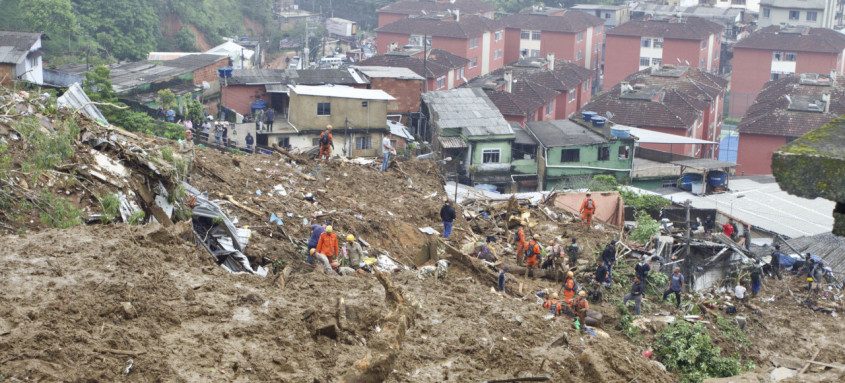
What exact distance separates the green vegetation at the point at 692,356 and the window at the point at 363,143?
20.7 metres

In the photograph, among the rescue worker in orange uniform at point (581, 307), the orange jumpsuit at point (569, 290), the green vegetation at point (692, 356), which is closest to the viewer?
the green vegetation at point (692, 356)

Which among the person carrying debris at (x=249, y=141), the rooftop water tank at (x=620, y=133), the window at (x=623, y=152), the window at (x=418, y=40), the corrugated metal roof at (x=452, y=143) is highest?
the window at (x=418, y=40)

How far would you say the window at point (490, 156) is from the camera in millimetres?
35969

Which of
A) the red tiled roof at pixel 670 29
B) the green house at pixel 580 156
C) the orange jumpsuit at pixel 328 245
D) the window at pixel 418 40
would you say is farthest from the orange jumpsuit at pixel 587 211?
the red tiled roof at pixel 670 29

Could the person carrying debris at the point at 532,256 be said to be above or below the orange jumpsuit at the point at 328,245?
below

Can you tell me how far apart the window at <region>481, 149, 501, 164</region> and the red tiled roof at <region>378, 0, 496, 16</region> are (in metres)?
37.3

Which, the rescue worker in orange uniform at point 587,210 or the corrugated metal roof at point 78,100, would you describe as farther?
the rescue worker in orange uniform at point 587,210

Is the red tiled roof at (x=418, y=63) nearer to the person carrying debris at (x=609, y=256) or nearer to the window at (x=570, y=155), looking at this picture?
the window at (x=570, y=155)

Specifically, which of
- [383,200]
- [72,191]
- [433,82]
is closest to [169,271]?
[72,191]

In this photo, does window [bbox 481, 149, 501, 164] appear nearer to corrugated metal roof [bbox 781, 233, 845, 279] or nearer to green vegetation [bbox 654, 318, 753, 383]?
corrugated metal roof [bbox 781, 233, 845, 279]

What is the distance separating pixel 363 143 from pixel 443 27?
28752mm

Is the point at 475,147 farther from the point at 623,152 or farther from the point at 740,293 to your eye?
the point at 740,293

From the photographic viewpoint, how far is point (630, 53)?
204 ft

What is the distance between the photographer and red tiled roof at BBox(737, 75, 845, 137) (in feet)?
137
